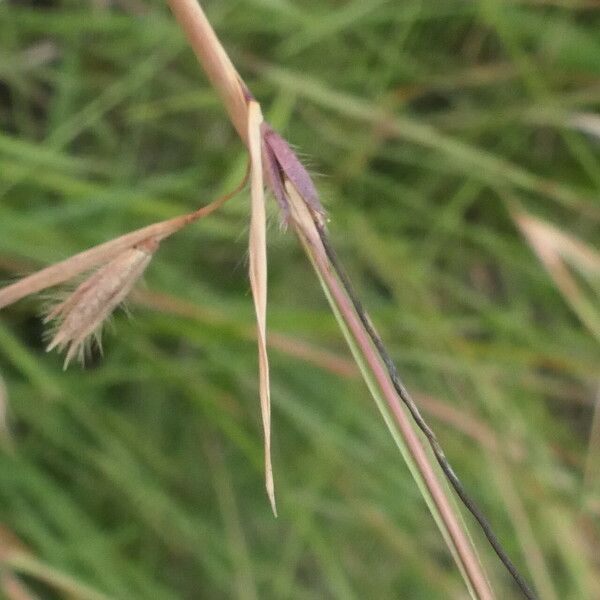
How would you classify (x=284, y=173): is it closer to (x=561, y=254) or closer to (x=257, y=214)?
(x=257, y=214)

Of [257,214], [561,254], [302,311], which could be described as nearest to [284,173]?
[257,214]

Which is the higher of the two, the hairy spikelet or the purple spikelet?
the purple spikelet

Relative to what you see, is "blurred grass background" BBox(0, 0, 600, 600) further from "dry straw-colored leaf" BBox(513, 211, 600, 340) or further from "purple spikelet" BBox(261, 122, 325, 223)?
"purple spikelet" BBox(261, 122, 325, 223)

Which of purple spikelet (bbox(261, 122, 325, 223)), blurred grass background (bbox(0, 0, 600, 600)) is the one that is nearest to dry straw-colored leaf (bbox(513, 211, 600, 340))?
blurred grass background (bbox(0, 0, 600, 600))

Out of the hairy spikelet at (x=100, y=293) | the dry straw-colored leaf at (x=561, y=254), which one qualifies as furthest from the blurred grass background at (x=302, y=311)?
the hairy spikelet at (x=100, y=293)

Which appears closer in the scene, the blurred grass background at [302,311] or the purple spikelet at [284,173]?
the purple spikelet at [284,173]

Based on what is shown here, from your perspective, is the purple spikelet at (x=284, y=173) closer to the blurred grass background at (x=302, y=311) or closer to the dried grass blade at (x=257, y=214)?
the dried grass blade at (x=257, y=214)
